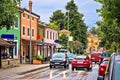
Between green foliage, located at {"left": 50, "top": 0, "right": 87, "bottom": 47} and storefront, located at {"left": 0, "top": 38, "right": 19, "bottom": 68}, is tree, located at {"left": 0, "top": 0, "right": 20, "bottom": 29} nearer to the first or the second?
storefront, located at {"left": 0, "top": 38, "right": 19, "bottom": 68}

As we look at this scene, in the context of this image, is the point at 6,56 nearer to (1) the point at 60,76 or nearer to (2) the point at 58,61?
(2) the point at 58,61

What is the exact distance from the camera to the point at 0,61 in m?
39.3

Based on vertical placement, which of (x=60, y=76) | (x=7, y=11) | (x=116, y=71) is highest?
(x=7, y=11)

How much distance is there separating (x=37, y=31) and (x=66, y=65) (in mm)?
22060

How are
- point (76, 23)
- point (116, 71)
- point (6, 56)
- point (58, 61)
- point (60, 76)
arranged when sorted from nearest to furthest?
point (116, 71) < point (60, 76) < point (6, 56) < point (58, 61) < point (76, 23)

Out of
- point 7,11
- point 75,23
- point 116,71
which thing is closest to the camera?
point 116,71

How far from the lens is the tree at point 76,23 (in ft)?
360

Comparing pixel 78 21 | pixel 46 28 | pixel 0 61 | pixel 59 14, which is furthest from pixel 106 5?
pixel 59 14

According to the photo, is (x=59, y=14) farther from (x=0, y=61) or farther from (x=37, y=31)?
(x=0, y=61)

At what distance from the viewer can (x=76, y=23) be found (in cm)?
10944

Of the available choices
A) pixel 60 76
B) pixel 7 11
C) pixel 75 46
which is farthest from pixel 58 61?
pixel 75 46

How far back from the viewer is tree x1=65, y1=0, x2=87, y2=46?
110 m

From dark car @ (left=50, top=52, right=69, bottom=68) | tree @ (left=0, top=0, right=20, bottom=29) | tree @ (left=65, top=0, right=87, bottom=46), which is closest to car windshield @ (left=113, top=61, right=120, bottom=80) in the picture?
tree @ (left=0, top=0, right=20, bottom=29)

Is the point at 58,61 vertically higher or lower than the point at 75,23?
lower
